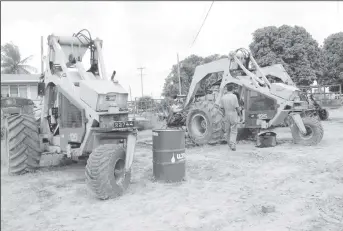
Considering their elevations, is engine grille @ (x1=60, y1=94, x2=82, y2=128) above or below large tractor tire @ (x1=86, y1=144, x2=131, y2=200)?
above

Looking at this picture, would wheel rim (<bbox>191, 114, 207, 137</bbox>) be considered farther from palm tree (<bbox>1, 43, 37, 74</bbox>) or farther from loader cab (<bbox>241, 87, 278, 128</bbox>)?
palm tree (<bbox>1, 43, 37, 74</bbox>)

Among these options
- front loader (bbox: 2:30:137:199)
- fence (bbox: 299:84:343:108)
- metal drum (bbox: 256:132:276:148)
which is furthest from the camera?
fence (bbox: 299:84:343:108)

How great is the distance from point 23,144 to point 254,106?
6482mm

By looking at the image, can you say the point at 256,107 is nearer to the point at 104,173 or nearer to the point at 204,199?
the point at 204,199

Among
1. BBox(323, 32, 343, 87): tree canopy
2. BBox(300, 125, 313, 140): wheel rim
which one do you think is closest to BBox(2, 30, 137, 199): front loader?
BBox(323, 32, 343, 87): tree canopy

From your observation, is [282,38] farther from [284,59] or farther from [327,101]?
[327,101]

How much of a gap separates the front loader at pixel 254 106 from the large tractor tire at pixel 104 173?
5298 mm

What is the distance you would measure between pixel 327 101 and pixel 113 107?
1870 cm

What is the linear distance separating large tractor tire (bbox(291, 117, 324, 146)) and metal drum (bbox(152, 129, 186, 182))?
14.9 ft

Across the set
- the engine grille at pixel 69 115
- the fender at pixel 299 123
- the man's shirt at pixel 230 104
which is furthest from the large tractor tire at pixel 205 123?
the engine grille at pixel 69 115

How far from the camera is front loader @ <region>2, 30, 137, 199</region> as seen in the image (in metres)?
5.43

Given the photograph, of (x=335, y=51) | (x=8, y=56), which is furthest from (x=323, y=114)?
(x=8, y=56)

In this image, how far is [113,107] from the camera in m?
6.35

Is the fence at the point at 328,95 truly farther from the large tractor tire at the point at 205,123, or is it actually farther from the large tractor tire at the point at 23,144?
the large tractor tire at the point at 23,144
